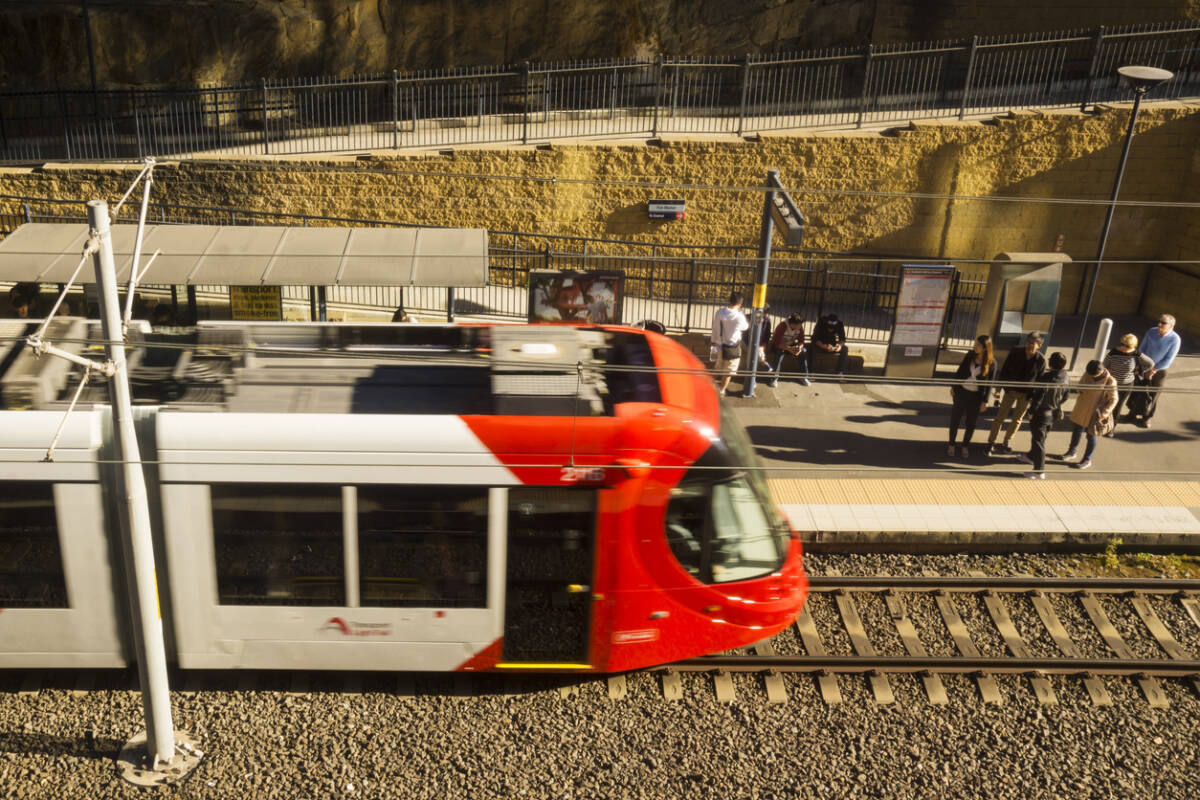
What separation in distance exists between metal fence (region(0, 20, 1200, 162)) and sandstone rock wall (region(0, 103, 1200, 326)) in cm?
71

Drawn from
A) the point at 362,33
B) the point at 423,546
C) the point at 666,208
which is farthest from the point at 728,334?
the point at 362,33

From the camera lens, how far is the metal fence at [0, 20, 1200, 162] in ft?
61.7

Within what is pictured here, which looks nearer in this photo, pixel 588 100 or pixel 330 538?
pixel 330 538

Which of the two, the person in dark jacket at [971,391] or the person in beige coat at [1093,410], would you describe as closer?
the person in beige coat at [1093,410]

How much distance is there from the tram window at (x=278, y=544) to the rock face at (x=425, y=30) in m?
15.4

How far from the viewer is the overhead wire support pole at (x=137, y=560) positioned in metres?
6.14

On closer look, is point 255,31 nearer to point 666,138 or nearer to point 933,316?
point 666,138

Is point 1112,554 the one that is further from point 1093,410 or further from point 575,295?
point 575,295

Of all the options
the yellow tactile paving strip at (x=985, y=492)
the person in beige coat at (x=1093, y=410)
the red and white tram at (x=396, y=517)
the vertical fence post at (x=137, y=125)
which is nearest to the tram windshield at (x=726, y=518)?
the red and white tram at (x=396, y=517)

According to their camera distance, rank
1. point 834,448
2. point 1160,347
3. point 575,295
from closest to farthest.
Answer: point 834,448 → point 1160,347 → point 575,295

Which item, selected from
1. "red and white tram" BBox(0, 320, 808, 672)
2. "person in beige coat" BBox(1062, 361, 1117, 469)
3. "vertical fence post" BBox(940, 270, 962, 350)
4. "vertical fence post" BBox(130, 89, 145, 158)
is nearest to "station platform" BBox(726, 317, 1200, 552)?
"person in beige coat" BBox(1062, 361, 1117, 469)

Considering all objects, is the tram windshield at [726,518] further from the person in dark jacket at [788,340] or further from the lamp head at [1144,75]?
the lamp head at [1144,75]

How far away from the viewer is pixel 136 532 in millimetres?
6746

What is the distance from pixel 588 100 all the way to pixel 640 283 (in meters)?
3.98
